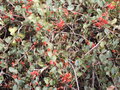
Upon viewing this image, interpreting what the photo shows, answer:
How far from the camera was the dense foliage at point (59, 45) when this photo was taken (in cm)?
166

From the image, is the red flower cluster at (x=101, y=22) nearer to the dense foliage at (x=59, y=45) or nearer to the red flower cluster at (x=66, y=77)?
the dense foliage at (x=59, y=45)

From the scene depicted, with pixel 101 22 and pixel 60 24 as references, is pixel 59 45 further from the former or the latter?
pixel 101 22

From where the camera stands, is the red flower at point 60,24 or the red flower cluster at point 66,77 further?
the red flower at point 60,24

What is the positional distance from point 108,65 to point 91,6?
460 mm

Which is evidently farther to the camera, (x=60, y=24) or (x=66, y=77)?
(x=60, y=24)

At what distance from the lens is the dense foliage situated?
166cm

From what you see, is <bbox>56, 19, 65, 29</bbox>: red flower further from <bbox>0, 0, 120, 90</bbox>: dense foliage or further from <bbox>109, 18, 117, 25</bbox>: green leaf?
<bbox>109, 18, 117, 25</bbox>: green leaf

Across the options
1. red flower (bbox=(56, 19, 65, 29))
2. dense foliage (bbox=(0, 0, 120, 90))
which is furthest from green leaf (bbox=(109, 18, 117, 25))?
red flower (bbox=(56, 19, 65, 29))

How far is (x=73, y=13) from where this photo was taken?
1.85m

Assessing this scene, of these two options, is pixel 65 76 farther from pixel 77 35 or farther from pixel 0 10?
pixel 0 10

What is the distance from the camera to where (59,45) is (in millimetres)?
1771

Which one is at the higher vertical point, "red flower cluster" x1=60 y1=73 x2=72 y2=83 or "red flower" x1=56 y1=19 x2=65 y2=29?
"red flower" x1=56 y1=19 x2=65 y2=29

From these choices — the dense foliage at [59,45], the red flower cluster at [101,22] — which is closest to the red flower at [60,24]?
the dense foliage at [59,45]

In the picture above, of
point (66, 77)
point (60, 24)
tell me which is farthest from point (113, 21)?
point (66, 77)
